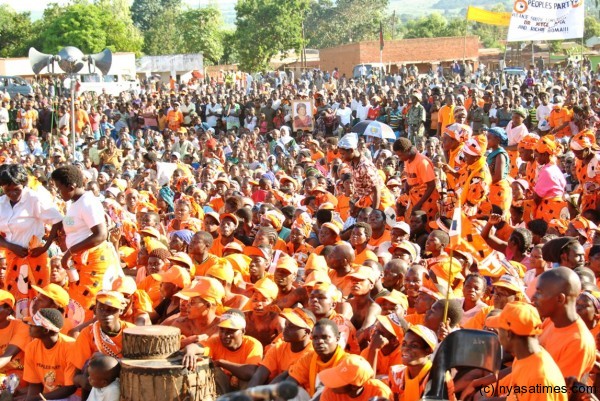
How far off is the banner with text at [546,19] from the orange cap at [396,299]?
1033 centimetres

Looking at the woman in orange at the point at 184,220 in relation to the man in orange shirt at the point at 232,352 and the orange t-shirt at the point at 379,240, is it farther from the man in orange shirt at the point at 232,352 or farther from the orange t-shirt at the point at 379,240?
the man in orange shirt at the point at 232,352

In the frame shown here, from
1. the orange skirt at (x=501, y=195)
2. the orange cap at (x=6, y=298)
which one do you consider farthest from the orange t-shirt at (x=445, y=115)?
the orange cap at (x=6, y=298)

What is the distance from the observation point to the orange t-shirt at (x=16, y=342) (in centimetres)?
645

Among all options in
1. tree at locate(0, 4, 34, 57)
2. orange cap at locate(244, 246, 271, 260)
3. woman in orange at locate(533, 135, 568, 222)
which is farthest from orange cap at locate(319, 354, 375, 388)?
tree at locate(0, 4, 34, 57)

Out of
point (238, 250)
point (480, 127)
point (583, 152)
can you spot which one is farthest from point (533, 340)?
point (480, 127)

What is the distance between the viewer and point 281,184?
37.3ft

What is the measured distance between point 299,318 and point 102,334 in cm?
131

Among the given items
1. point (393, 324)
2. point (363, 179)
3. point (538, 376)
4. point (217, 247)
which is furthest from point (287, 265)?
point (538, 376)

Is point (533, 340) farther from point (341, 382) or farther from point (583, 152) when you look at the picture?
point (583, 152)

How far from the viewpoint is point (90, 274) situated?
274 inches

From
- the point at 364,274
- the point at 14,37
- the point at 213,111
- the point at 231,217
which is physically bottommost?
the point at 213,111

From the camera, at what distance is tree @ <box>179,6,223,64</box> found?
56062mm

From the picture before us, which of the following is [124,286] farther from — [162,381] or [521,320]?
[521,320]

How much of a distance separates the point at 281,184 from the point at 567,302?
7.34 m
